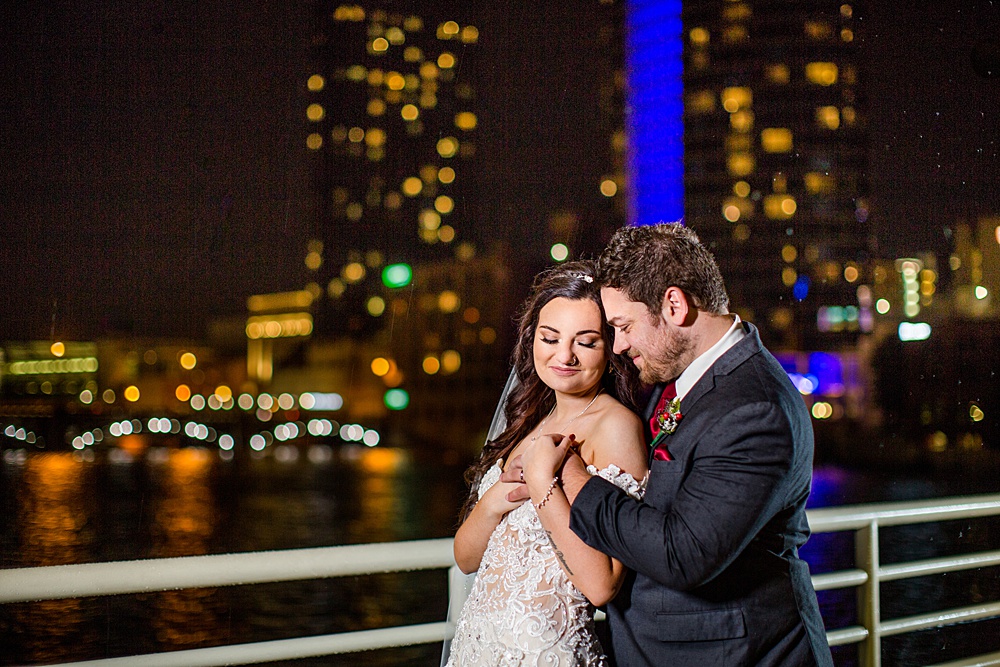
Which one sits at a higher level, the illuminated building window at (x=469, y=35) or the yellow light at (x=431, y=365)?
the illuminated building window at (x=469, y=35)

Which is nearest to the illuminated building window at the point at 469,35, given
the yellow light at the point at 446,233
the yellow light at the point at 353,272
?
the yellow light at the point at 446,233

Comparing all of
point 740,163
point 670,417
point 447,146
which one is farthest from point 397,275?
point 670,417

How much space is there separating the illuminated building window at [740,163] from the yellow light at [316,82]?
60020 mm

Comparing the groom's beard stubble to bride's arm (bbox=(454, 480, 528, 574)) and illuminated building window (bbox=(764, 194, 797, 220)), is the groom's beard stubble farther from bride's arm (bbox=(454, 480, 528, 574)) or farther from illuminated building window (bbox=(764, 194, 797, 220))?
illuminated building window (bbox=(764, 194, 797, 220))

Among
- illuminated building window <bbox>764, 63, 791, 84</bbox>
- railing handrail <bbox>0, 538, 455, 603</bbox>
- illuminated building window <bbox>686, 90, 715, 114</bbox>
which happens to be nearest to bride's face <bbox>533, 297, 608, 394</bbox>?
railing handrail <bbox>0, 538, 455, 603</bbox>

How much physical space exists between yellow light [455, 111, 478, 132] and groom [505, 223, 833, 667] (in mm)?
115170

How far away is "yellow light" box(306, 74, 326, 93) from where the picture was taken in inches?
4675

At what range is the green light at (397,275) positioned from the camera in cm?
9662

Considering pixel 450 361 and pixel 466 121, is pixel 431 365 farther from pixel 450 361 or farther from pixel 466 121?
pixel 466 121

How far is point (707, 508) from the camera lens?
1923mm

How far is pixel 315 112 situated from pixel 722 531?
125 m

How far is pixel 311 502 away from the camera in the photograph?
210ft

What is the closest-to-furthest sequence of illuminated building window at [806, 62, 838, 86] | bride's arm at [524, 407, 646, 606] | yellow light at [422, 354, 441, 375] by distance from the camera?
bride's arm at [524, 407, 646, 606], illuminated building window at [806, 62, 838, 86], yellow light at [422, 354, 441, 375]

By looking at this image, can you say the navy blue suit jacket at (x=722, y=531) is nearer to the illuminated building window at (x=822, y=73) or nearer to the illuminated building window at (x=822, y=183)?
the illuminated building window at (x=822, y=183)
